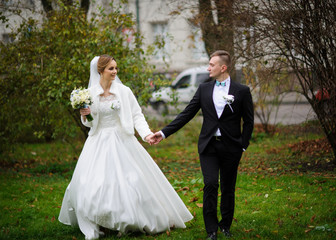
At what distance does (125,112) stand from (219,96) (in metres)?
1.34

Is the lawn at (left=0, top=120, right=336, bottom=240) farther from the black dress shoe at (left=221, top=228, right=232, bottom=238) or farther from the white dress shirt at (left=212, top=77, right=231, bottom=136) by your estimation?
the white dress shirt at (left=212, top=77, right=231, bottom=136)

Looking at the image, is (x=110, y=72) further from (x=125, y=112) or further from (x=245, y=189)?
(x=245, y=189)

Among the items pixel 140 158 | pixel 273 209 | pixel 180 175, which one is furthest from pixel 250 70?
pixel 140 158

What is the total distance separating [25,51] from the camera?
28.9ft

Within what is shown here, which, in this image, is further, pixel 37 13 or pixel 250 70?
pixel 37 13

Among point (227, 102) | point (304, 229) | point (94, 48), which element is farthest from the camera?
point (94, 48)

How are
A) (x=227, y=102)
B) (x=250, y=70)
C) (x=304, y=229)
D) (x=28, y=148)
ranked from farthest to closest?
(x=28, y=148)
(x=250, y=70)
(x=304, y=229)
(x=227, y=102)

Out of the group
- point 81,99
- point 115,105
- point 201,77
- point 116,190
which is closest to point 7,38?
point 81,99

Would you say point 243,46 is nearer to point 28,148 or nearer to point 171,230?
point 171,230

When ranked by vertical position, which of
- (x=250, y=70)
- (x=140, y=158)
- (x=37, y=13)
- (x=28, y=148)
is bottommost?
(x=28, y=148)

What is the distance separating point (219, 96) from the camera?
190 inches

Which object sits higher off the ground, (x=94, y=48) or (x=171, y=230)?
(x=94, y=48)

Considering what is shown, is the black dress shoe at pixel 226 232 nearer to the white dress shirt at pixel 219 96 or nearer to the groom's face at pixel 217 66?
the white dress shirt at pixel 219 96

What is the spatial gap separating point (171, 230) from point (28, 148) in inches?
330
